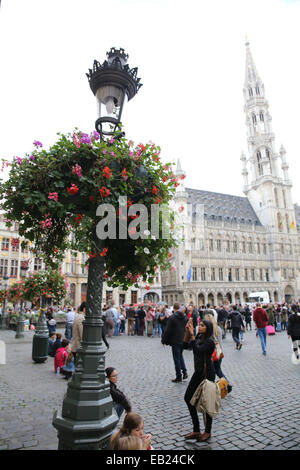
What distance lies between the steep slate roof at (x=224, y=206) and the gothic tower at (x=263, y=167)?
7.41 ft

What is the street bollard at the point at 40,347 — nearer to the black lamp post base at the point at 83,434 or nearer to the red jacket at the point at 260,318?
the black lamp post base at the point at 83,434

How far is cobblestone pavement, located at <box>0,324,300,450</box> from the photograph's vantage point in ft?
12.3

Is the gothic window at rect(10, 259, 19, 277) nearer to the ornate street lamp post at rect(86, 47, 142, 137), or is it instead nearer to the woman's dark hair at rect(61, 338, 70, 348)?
the woman's dark hair at rect(61, 338, 70, 348)

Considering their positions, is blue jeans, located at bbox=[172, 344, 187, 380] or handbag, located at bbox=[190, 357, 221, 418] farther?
blue jeans, located at bbox=[172, 344, 187, 380]

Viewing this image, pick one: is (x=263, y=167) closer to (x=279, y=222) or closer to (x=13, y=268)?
(x=279, y=222)

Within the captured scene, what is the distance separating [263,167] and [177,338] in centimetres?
6548

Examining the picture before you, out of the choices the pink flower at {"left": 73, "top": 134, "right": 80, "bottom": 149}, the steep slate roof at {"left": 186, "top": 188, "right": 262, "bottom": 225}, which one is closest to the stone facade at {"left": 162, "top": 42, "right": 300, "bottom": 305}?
the steep slate roof at {"left": 186, "top": 188, "right": 262, "bottom": 225}

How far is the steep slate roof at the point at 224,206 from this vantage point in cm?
6188

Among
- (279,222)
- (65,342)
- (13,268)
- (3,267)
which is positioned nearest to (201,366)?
(65,342)

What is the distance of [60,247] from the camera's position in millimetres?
3992

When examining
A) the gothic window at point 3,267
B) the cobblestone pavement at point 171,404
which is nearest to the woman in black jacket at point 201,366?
the cobblestone pavement at point 171,404

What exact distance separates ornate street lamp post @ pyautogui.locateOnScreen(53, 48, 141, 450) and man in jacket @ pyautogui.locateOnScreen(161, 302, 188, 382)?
3.83 m

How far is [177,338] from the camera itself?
701cm

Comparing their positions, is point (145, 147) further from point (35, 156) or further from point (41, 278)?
point (41, 278)
